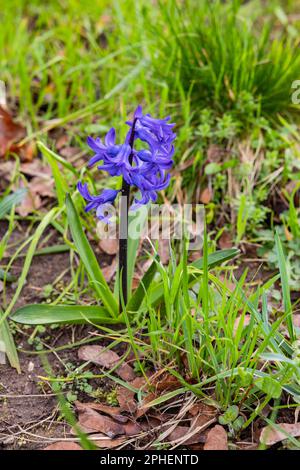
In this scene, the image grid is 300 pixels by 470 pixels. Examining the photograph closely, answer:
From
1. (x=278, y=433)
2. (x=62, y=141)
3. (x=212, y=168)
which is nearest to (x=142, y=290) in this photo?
(x=278, y=433)

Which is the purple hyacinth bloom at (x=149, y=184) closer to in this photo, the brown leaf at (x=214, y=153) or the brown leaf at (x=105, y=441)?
the brown leaf at (x=105, y=441)

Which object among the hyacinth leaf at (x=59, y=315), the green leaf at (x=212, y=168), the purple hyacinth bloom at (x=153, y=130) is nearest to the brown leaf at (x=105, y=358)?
the hyacinth leaf at (x=59, y=315)

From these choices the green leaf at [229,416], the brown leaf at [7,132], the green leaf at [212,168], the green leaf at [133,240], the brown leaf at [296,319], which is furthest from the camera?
the brown leaf at [7,132]

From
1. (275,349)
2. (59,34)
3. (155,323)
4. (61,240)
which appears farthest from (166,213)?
(59,34)

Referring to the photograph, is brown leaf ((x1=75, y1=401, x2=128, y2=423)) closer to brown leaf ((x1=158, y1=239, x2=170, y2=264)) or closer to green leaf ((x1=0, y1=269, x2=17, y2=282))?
green leaf ((x1=0, y1=269, x2=17, y2=282))

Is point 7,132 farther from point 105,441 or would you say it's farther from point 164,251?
point 105,441

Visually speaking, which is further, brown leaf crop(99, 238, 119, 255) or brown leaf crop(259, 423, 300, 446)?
brown leaf crop(99, 238, 119, 255)

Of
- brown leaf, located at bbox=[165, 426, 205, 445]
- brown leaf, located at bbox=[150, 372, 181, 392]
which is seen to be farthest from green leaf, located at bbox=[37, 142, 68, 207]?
brown leaf, located at bbox=[165, 426, 205, 445]

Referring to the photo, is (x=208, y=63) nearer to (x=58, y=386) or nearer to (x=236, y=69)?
(x=236, y=69)
